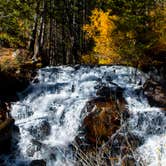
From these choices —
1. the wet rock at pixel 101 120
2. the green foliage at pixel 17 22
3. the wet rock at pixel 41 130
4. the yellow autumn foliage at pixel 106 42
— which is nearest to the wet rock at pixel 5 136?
the wet rock at pixel 41 130

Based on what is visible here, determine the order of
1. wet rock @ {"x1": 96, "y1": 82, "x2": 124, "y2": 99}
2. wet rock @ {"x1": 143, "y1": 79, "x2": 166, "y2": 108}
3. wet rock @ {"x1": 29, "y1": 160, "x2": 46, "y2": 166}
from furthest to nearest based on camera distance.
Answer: wet rock @ {"x1": 143, "y1": 79, "x2": 166, "y2": 108} → wet rock @ {"x1": 96, "y1": 82, "x2": 124, "y2": 99} → wet rock @ {"x1": 29, "y1": 160, "x2": 46, "y2": 166}

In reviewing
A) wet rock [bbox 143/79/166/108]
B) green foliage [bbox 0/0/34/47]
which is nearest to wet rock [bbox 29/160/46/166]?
wet rock [bbox 143/79/166/108]

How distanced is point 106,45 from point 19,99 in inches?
410

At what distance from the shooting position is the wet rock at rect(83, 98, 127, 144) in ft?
54.9

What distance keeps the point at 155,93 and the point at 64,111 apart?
4.24 m

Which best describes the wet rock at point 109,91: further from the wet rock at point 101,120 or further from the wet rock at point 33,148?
the wet rock at point 33,148

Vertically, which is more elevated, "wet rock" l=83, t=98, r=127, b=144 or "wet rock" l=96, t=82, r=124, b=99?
"wet rock" l=96, t=82, r=124, b=99

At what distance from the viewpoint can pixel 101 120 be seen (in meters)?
17.2

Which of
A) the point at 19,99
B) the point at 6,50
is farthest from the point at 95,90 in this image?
the point at 6,50

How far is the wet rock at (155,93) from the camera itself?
20.1 metres

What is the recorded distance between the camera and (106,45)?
30.0 metres

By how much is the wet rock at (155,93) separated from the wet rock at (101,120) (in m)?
2.57

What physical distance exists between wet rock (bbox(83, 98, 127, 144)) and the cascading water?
448 millimetres

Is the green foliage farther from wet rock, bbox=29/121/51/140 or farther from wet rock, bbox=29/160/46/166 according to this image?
wet rock, bbox=29/160/46/166
